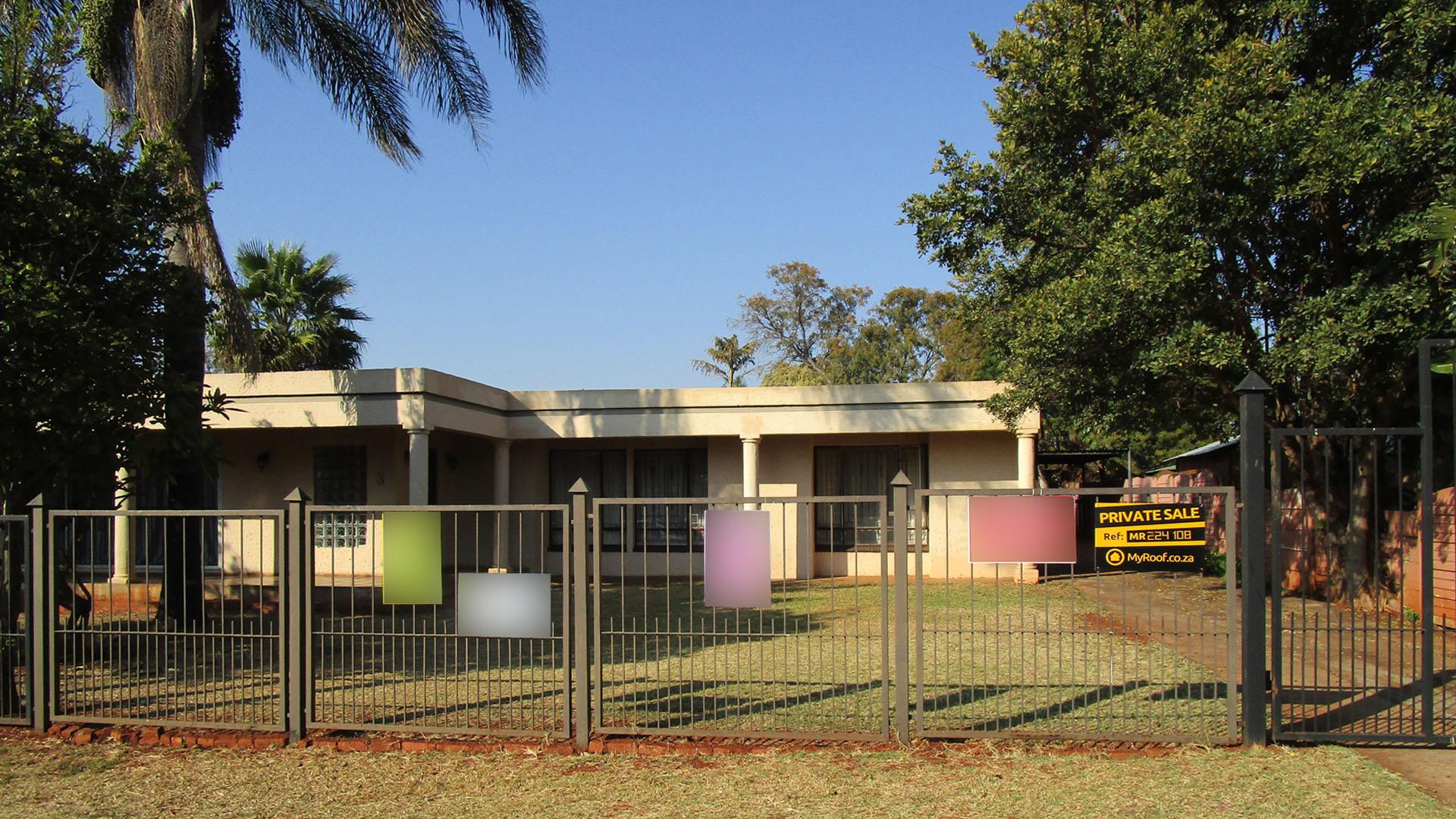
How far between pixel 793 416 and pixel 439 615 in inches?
291

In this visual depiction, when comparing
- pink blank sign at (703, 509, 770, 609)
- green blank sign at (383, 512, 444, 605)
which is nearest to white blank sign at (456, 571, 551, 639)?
green blank sign at (383, 512, 444, 605)

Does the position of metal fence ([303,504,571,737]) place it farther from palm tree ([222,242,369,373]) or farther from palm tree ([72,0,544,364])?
palm tree ([222,242,369,373])

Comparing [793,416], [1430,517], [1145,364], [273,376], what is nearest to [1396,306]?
[1145,364]

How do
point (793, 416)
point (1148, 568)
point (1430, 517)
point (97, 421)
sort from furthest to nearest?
1. point (793, 416)
2. point (97, 421)
3. point (1148, 568)
4. point (1430, 517)

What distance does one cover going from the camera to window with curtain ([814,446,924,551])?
19708mm

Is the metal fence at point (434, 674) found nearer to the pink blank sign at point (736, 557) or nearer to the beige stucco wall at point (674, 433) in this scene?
the pink blank sign at point (736, 557)

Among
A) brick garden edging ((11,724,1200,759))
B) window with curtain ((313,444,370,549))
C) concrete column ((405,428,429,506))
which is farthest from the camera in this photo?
window with curtain ((313,444,370,549))

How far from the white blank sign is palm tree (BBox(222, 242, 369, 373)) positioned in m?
15.9

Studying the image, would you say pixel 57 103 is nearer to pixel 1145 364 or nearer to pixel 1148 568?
pixel 1148 568

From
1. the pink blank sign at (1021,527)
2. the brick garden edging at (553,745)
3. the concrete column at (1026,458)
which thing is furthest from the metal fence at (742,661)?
the concrete column at (1026,458)

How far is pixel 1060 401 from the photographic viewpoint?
575 inches

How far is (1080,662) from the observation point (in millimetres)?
10367

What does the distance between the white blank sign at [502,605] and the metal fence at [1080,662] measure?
2554mm

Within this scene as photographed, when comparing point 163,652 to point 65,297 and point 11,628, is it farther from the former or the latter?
point 65,297
